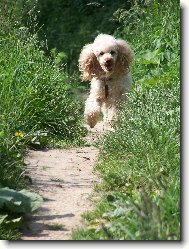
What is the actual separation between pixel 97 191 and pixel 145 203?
4.96 feet

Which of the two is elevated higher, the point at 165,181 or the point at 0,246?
the point at 165,181

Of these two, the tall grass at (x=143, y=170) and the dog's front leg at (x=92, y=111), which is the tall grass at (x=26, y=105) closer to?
the dog's front leg at (x=92, y=111)

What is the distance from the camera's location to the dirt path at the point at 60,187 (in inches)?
173

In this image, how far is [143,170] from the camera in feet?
16.2

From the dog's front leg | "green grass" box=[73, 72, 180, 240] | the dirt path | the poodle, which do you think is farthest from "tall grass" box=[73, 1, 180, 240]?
the dog's front leg

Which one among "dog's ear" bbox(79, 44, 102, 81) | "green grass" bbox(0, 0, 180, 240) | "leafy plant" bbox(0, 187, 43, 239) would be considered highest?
"dog's ear" bbox(79, 44, 102, 81)

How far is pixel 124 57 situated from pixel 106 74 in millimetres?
255

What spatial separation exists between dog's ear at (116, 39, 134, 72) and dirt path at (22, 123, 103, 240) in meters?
1.08

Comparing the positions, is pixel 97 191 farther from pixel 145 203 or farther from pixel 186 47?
pixel 145 203

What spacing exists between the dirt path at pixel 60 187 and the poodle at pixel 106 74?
0.71m

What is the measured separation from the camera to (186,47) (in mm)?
4711

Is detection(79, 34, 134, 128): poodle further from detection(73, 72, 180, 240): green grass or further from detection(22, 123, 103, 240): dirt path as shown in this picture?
detection(73, 72, 180, 240): green grass

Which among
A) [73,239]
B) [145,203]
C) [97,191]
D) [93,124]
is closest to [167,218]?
[145,203]

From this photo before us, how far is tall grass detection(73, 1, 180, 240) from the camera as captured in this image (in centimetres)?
369
